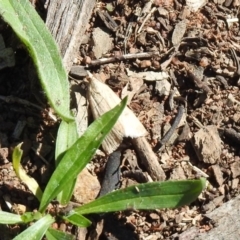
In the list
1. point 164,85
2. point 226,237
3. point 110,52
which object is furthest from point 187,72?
point 226,237

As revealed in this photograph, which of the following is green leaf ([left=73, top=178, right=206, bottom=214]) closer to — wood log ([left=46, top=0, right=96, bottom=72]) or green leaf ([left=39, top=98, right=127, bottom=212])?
green leaf ([left=39, top=98, right=127, bottom=212])

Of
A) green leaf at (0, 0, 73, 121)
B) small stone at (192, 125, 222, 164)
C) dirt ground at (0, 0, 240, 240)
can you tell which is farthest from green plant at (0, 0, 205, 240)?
small stone at (192, 125, 222, 164)

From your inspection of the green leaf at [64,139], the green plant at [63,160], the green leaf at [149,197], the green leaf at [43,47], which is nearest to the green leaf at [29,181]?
the green plant at [63,160]

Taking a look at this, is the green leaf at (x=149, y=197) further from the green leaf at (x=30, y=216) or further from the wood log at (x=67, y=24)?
the wood log at (x=67, y=24)

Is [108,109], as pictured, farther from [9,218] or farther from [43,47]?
[9,218]

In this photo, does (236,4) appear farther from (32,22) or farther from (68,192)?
(68,192)

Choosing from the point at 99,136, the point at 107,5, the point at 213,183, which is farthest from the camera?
the point at 107,5

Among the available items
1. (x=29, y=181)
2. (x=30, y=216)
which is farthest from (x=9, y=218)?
(x=29, y=181)
